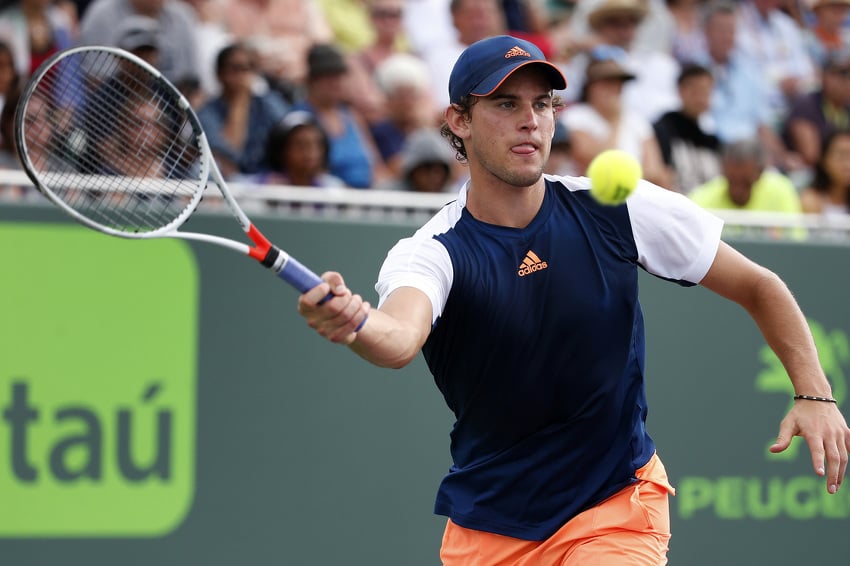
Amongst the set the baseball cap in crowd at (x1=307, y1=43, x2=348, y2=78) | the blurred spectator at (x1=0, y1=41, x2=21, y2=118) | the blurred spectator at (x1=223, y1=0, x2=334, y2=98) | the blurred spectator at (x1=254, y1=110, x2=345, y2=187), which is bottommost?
the blurred spectator at (x1=254, y1=110, x2=345, y2=187)

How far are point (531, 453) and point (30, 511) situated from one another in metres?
3.09

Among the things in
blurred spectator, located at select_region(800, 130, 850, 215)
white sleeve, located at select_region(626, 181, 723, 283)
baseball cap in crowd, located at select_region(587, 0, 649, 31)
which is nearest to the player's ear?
white sleeve, located at select_region(626, 181, 723, 283)

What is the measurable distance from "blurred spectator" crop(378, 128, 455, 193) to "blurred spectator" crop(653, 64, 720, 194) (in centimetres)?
194

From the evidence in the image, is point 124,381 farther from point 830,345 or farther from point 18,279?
point 830,345

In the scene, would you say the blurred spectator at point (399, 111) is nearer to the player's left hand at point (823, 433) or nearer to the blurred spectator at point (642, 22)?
the blurred spectator at point (642, 22)

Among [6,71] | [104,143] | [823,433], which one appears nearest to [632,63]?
[6,71]

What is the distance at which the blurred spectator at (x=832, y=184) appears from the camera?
27.5 feet

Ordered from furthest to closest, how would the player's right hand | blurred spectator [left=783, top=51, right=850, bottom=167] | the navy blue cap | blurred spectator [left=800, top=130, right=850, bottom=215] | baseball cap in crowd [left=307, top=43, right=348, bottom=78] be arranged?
1. blurred spectator [left=783, top=51, right=850, bottom=167]
2. blurred spectator [left=800, top=130, right=850, bottom=215]
3. baseball cap in crowd [left=307, top=43, right=348, bottom=78]
4. the navy blue cap
5. the player's right hand

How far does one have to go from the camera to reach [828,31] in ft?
36.3

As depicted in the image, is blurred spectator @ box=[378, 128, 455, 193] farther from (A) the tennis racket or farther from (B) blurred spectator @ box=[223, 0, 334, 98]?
(A) the tennis racket

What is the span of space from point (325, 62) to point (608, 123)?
207 centimetres

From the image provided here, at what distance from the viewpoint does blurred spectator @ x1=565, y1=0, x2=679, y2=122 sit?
9.16m

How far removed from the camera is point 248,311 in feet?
20.5

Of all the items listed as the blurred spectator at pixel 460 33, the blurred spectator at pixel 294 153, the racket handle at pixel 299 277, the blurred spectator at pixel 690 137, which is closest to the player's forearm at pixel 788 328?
the racket handle at pixel 299 277
